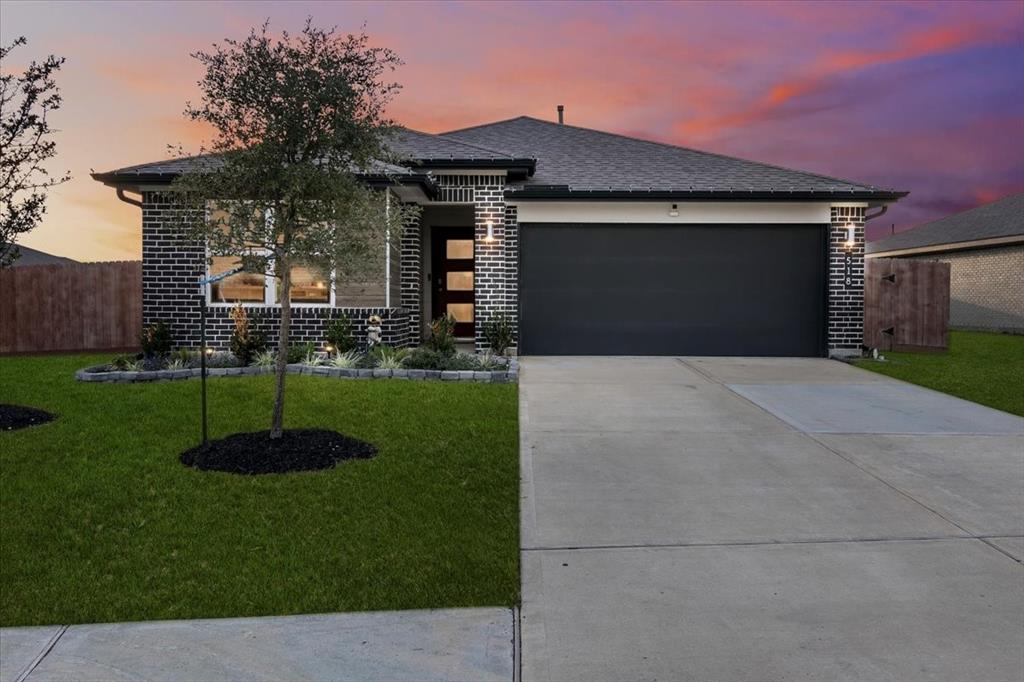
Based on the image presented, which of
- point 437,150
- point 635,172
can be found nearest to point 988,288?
point 635,172

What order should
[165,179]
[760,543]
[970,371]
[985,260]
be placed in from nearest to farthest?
[760,543] → [165,179] → [970,371] → [985,260]

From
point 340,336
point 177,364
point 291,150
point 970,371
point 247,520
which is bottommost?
point 247,520

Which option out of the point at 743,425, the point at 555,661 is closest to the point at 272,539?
the point at 555,661

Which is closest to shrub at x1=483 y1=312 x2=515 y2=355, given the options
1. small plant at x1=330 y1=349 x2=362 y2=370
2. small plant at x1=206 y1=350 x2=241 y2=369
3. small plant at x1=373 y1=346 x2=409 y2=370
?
small plant at x1=373 y1=346 x2=409 y2=370

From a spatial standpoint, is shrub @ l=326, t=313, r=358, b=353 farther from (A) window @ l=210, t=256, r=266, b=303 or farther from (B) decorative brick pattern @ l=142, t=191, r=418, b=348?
(A) window @ l=210, t=256, r=266, b=303

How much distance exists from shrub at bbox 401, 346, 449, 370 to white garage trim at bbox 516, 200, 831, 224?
13.5 ft

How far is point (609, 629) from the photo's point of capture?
3299 mm

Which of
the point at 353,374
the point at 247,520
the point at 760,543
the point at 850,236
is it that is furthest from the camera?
the point at 850,236

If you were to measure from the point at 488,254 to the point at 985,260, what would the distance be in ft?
71.9

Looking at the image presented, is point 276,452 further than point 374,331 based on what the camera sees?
No

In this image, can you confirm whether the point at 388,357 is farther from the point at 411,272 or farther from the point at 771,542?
the point at 771,542

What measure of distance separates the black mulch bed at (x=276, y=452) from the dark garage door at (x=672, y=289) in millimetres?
7714

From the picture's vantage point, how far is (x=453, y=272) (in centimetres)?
1586

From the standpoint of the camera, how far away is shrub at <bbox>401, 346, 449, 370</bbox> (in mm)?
10555
